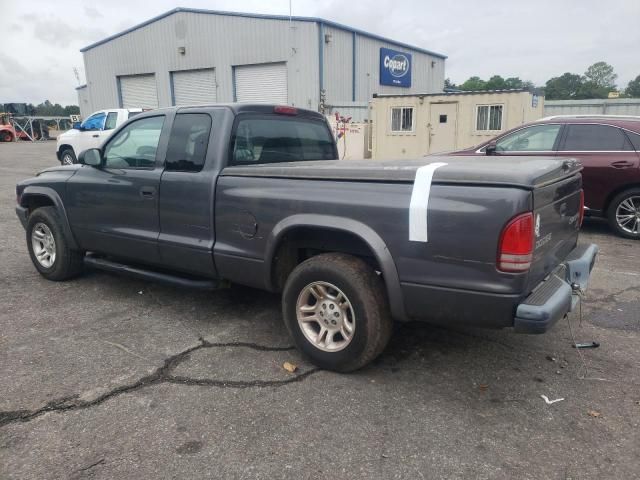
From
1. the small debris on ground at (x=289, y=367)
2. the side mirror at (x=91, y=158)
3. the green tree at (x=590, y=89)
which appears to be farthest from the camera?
the green tree at (x=590, y=89)

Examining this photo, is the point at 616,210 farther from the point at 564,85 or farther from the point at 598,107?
the point at 564,85

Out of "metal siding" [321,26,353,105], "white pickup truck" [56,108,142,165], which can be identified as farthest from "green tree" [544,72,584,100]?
"white pickup truck" [56,108,142,165]

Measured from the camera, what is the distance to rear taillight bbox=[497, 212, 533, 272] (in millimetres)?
2625

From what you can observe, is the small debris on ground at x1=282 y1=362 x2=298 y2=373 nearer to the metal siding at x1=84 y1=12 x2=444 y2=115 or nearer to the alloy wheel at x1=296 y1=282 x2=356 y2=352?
the alloy wheel at x1=296 y1=282 x2=356 y2=352

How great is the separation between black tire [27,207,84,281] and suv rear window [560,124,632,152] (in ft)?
21.6

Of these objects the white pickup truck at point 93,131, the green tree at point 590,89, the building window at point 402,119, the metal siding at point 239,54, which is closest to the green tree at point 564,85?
the green tree at point 590,89

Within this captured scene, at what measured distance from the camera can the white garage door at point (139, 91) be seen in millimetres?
25250

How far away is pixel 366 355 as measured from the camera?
3219 mm

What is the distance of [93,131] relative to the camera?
51.2ft

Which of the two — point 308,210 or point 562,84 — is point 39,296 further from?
point 562,84

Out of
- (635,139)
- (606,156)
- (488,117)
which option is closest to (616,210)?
(606,156)

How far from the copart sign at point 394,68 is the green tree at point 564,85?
5057 cm

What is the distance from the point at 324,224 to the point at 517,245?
115cm

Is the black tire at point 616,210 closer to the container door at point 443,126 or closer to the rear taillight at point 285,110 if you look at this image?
the rear taillight at point 285,110
